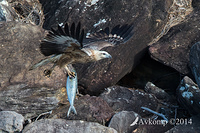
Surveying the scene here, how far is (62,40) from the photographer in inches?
107

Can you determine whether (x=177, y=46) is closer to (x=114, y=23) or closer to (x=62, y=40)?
(x=114, y=23)

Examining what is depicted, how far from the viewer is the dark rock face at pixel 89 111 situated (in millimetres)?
3521

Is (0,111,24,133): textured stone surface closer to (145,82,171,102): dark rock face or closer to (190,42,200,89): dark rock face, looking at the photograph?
(145,82,171,102): dark rock face

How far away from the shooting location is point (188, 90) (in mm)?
3934

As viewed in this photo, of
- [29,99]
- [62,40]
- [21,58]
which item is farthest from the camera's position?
[21,58]

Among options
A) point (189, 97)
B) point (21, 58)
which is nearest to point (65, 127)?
point (21, 58)

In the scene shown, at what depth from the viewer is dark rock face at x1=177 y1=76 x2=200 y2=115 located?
370cm

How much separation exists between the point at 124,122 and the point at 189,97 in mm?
1147

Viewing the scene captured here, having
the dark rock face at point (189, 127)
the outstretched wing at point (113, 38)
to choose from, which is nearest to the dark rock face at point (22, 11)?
the outstretched wing at point (113, 38)

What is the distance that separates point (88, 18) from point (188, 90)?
101 inches

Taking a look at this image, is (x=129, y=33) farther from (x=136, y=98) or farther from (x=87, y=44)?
(x=136, y=98)

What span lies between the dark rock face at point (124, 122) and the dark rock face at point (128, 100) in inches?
22.4

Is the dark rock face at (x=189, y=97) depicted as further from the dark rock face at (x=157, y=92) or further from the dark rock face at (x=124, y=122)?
the dark rock face at (x=124, y=122)

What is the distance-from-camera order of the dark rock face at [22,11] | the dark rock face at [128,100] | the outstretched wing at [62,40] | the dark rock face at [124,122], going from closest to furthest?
the outstretched wing at [62,40], the dark rock face at [124,122], the dark rock face at [128,100], the dark rock face at [22,11]
